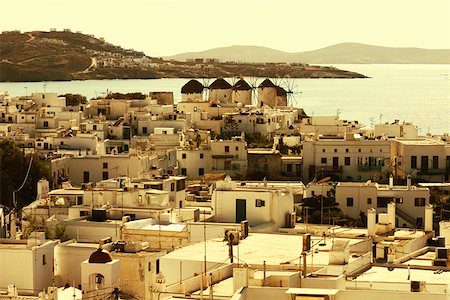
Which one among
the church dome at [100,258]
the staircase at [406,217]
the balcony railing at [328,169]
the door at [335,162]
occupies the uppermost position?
the church dome at [100,258]

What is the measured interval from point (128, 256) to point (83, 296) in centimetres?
209

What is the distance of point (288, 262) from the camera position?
41.0 feet

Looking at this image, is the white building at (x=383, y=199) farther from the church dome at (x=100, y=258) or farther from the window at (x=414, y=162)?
the church dome at (x=100, y=258)

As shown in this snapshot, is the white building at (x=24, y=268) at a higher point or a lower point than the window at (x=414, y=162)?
lower

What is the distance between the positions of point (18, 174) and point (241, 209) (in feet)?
30.1

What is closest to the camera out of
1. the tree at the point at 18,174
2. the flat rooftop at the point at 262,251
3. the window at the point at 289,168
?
the flat rooftop at the point at 262,251

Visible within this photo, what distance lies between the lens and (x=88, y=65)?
14012 cm

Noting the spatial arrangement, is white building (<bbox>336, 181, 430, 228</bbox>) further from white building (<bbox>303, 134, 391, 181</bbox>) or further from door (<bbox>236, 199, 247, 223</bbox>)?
white building (<bbox>303, 134, 391, 181</bbox>)

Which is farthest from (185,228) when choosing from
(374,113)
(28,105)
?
(374,113)

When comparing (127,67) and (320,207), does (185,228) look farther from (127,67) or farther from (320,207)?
(127,67)

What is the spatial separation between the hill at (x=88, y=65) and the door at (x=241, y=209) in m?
111

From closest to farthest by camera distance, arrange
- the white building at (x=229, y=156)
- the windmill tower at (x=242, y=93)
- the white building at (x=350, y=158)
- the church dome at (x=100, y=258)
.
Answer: the church dome at (x=100, y=258), the white building at (x=350, y=158), the white building at (x=229, y=156), the windmill tower at (x=242, y=93)

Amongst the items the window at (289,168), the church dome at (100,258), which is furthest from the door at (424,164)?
the church dome at (100,258)

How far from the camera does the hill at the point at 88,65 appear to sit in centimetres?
13362
